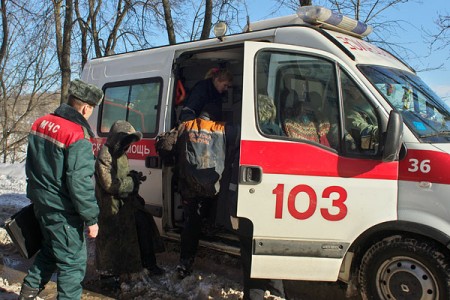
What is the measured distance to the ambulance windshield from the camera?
3.28 m

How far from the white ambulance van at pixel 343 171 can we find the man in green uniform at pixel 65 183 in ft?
3.74

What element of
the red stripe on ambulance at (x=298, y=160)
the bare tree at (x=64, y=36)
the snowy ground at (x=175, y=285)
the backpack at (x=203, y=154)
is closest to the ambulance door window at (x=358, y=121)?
the red stripe on ambulance at (x=298, y=160)

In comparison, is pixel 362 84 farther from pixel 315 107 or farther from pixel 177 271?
pixel 177 271

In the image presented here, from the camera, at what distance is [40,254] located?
3463mm

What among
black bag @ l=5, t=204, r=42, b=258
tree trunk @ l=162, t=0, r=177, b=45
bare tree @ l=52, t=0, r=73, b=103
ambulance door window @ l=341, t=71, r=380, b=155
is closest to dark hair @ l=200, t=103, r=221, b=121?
ambulance door window @ l=341, t=71, r=380, b=155

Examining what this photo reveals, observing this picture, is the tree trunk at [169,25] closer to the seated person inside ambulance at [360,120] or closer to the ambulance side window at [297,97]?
the ambulance side window at [297,97]

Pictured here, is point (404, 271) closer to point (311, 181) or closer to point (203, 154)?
point (311, 181)

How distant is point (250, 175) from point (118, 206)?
146 cm

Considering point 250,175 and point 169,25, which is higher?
point 169,25

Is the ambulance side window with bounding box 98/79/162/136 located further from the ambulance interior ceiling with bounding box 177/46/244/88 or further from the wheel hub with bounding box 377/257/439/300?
the wheel hub with bounding box 377/257/439/300

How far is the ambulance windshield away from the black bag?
2.88 meters

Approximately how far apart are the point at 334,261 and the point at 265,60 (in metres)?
1.66

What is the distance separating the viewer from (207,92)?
4.53m

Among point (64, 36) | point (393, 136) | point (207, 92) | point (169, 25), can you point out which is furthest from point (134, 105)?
point (64, 36)
